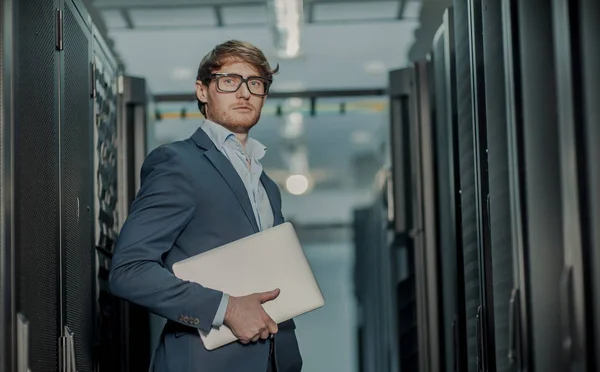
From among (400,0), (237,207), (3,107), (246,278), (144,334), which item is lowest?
(144,334)

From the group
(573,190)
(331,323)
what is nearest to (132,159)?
(573,190)

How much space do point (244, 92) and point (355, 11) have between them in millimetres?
3691

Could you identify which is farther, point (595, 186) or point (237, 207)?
point (237, 207)

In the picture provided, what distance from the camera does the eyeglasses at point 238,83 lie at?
113 inches

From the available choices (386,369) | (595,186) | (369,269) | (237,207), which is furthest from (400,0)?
(595,186)

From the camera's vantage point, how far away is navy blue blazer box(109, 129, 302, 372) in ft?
8.19

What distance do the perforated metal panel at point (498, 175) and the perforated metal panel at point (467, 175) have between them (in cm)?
42

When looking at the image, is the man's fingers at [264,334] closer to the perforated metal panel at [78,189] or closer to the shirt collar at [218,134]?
the shirt collar at [218,134]

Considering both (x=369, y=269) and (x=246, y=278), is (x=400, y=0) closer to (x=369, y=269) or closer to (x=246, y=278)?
(x=369, y=269)

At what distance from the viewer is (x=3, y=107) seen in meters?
2.10

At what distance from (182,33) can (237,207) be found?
4.38 m

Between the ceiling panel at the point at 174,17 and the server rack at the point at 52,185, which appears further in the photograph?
the ceiling panel at the point at 174,17

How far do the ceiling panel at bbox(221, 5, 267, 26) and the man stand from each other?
10.6 feet

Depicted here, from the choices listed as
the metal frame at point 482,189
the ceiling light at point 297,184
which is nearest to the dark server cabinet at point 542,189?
the metal frame at point 482,189
